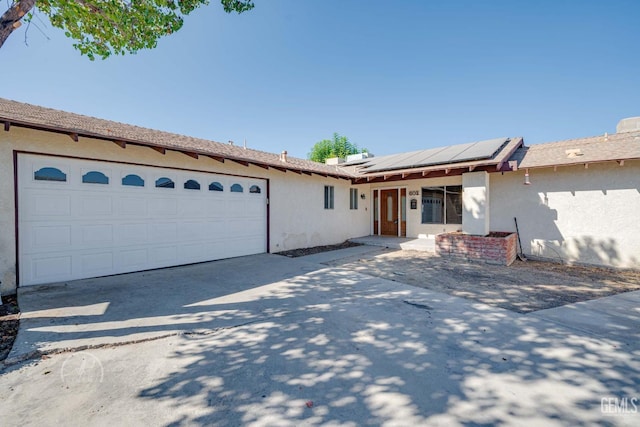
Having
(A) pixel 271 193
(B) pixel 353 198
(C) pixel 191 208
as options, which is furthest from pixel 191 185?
(B) pixel 353 198

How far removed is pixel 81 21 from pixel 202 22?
3.33m

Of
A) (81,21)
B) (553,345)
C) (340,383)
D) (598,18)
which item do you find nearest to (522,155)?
(598,18)

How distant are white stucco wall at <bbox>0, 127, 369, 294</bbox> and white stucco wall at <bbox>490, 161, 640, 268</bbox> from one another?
20.0ft

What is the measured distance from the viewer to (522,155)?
9.41 metres

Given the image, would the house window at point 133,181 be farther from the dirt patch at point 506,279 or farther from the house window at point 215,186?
the dirt patch at point 506,279

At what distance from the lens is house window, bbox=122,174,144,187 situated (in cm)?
648

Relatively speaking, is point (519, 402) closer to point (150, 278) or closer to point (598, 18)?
point (150, 278)

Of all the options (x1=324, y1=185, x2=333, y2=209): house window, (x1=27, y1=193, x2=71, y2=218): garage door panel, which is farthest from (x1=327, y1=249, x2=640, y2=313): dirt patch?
(x1=27, y1=193, x2=71, y2=218): garage door panel

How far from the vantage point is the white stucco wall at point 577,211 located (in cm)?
733

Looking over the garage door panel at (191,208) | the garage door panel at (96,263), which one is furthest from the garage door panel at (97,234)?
the garage door panel at (191,208)

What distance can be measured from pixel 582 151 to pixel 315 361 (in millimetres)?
10257

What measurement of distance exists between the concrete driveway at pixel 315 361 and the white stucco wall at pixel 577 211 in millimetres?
3580

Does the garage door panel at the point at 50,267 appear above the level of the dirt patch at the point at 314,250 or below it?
above

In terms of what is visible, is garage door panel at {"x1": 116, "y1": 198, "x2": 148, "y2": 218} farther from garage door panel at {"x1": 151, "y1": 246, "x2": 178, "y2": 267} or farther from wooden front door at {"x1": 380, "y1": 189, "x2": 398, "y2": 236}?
wooden front door at {"x1": 380, "y1": 189, "x2": 398, "y2": 236}
